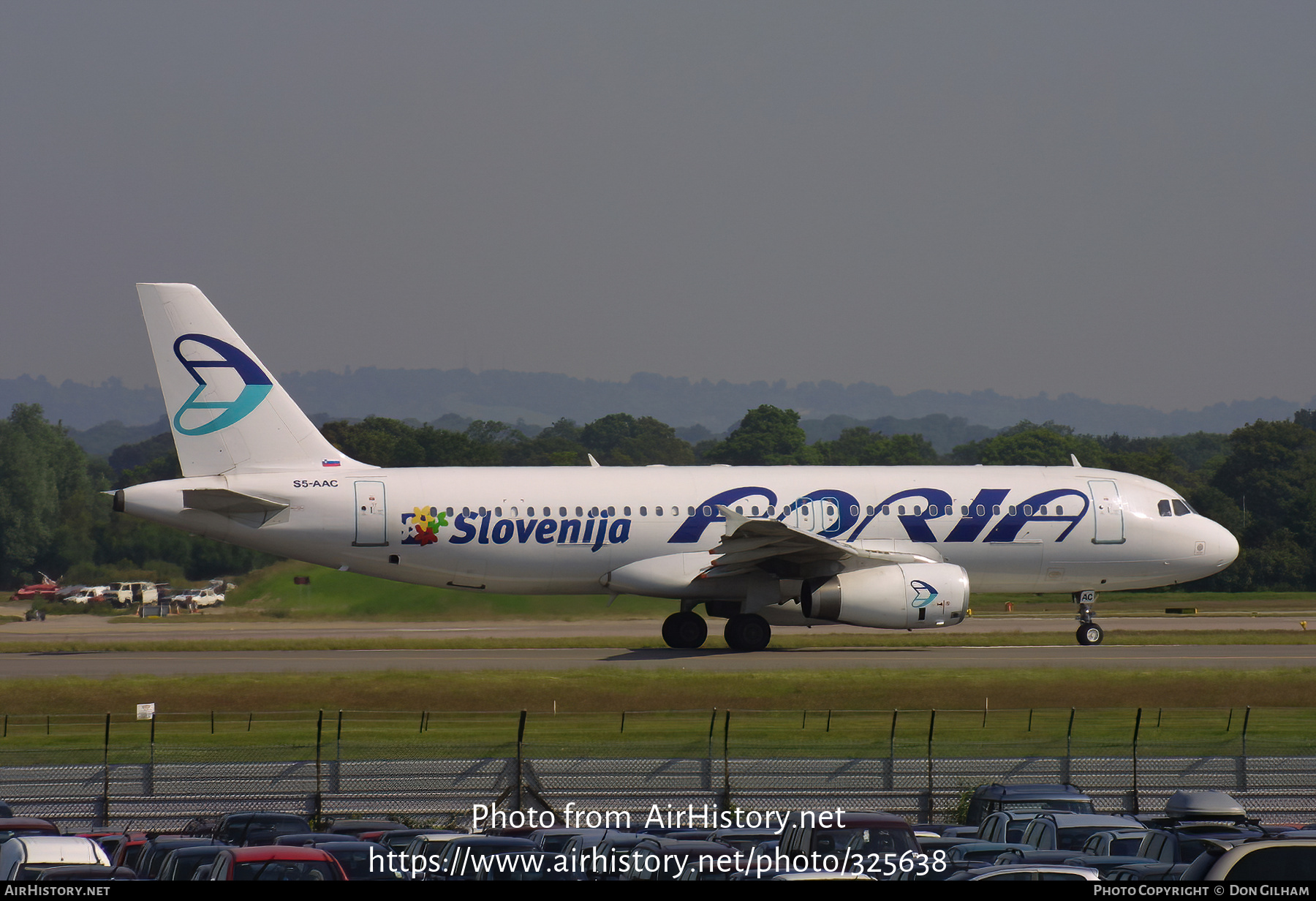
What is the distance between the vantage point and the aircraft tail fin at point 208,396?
1310 inches

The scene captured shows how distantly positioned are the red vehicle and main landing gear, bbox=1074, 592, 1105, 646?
27.8m

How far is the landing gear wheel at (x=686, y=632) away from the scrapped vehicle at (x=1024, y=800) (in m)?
16.1

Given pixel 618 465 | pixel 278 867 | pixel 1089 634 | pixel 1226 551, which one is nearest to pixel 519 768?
pixel 278 867

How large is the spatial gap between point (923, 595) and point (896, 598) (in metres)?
0.65

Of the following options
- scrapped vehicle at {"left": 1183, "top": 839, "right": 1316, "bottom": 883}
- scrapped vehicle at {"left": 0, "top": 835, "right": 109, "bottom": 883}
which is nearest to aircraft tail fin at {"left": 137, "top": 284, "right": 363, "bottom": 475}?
scrapped vehicle at {"left": 0, "top": 835, "right": 109, "bottom": 883}

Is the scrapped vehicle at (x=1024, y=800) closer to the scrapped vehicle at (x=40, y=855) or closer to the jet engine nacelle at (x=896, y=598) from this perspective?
the scrapped vehicle at (x=40, y=855)

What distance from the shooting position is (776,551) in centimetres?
3216

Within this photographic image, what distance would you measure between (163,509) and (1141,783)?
23.3 m

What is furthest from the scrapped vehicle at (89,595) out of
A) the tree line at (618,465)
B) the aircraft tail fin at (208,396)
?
the aircraft tail fin at (208,396)

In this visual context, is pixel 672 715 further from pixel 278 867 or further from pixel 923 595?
pixel 278 867

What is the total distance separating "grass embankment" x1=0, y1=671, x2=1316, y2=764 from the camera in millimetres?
20655

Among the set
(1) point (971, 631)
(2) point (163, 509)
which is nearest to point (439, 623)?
(2) point (163, 509)

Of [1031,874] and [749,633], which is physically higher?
[1031,874]
